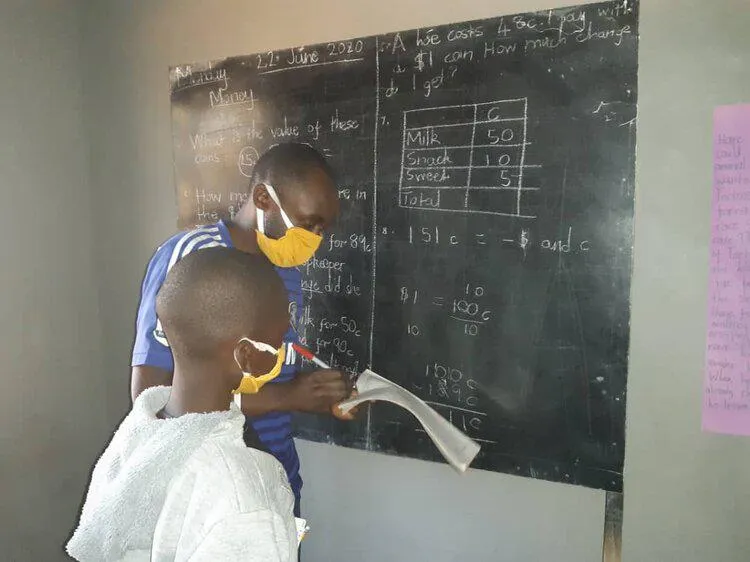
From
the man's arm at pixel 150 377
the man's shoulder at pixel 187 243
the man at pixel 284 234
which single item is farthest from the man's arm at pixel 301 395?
the man's shoulder at pixel 187 243

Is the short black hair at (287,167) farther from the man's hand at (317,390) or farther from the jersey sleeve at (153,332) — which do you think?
the man's hand at (317,390)

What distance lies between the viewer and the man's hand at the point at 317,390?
1697mm

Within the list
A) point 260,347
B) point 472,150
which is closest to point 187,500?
point 260,347

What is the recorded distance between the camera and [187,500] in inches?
34.7

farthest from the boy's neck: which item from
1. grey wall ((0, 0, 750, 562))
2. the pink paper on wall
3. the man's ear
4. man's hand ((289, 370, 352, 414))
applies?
the pink paper on wall

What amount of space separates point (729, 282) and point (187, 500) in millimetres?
1628

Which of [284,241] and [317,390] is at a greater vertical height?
[284,241]

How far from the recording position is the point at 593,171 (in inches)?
67.2

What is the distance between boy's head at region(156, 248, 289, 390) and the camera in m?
1.03

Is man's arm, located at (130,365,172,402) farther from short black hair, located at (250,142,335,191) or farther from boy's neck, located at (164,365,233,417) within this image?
short black hair, located at (250,142,335,191)

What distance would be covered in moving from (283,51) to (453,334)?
1355 mm

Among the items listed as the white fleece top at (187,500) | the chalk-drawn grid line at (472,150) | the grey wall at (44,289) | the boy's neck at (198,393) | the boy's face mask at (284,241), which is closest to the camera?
the white fleece top at (187,500)

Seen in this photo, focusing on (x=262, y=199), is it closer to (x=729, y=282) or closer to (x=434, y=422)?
(x=434, y=422)

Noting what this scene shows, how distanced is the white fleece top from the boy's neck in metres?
0.05
